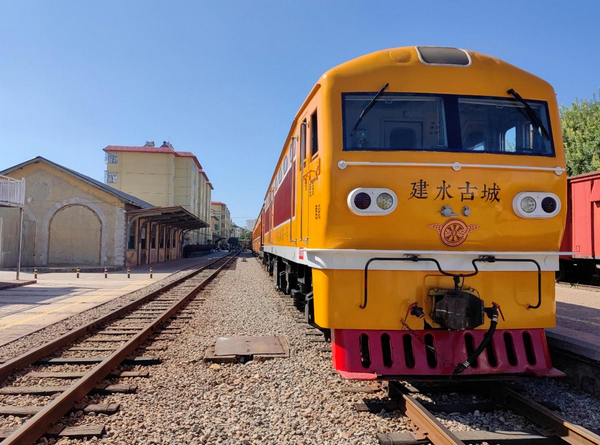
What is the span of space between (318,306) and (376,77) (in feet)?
7.58

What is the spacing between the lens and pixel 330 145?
163 inches

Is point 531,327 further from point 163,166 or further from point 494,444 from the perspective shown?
point 163,166

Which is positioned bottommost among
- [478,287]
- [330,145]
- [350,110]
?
[478,287]

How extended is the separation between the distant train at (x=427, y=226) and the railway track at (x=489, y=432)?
0.28 meters

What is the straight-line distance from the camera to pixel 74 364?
5.37m

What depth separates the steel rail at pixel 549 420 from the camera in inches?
123

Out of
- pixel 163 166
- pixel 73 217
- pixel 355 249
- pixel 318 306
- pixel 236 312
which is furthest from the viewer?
pixel 163 166

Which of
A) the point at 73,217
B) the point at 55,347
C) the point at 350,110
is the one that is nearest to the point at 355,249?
the point at 350,110

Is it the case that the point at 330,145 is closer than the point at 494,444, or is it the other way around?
the point at 494,444

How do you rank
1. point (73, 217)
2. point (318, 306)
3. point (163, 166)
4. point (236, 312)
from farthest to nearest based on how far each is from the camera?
point (163, 166)
point (73, 217)
point (236, 312)
point (318, 306)

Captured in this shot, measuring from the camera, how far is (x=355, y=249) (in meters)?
3.99

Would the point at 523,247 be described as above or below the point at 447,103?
below

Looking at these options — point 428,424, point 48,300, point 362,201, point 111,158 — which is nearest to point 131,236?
point 48,300

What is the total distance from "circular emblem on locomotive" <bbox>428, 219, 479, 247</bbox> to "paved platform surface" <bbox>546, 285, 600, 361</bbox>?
6.36 ft
